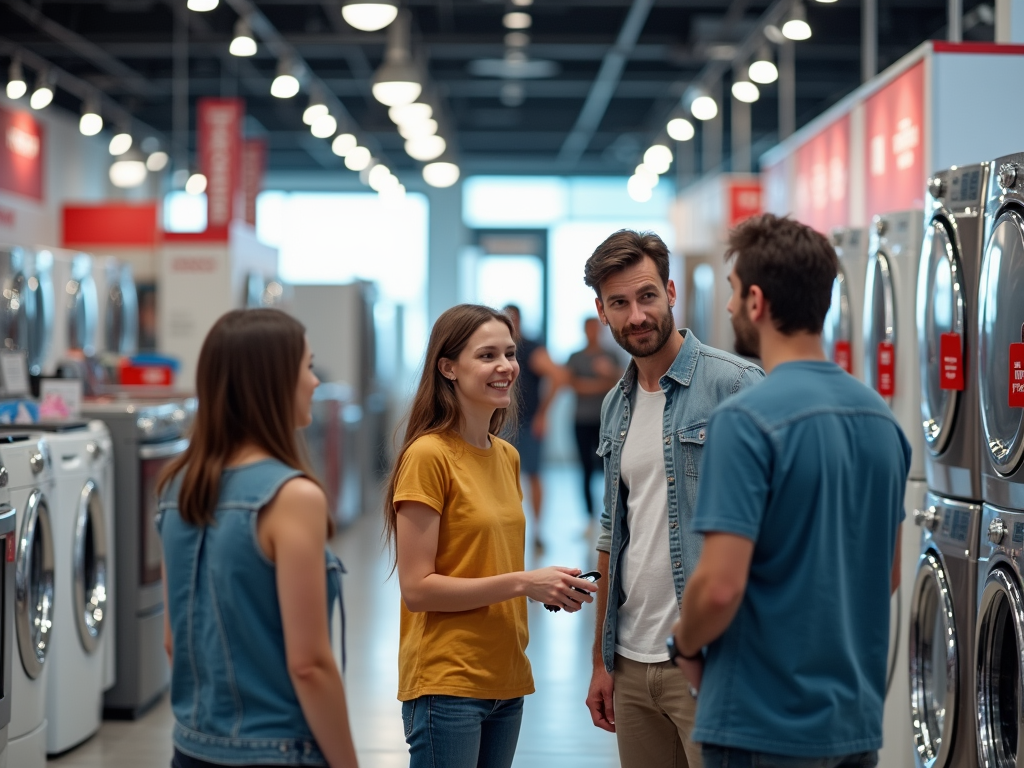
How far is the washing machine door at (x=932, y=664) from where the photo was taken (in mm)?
3445

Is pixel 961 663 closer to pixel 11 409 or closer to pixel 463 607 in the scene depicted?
pixel 463 607

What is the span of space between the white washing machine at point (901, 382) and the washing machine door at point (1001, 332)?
688 millimetres

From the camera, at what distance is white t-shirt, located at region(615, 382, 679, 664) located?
94.3 inches

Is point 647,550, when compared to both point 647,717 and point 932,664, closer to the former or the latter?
point 647,717

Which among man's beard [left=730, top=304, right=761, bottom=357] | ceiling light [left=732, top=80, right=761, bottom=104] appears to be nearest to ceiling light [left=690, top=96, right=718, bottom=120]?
ceiling light [left=732, top=80, right=761, bottom=104]

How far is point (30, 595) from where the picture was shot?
4.17 m

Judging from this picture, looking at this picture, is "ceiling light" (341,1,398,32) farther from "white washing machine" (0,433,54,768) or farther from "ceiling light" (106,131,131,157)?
"ceiling light" (106,131,131,157)

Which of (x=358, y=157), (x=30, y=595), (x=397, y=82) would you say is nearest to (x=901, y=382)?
(x=30, y=595)

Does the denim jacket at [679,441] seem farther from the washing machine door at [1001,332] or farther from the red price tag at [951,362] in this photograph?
the red price tag at [951,362]

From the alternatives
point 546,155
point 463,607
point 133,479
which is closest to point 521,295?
point 546,155

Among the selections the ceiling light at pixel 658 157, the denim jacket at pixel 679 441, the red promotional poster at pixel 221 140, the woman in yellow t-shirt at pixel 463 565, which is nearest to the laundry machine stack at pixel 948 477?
the denim jacket at pixel 679 441

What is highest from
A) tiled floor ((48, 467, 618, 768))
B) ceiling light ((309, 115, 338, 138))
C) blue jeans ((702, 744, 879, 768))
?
ceiling light ((309, 115, 338, 138))

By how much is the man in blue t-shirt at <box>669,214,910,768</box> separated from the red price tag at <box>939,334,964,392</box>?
5.57 ft

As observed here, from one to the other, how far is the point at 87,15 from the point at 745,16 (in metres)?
6.30
